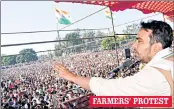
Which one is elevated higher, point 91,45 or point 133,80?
point 91,45

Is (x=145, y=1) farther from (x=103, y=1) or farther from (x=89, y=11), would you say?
(x=89, y=11)

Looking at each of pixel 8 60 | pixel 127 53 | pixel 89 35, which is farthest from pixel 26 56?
pixel 127 53

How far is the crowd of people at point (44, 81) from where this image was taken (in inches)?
106

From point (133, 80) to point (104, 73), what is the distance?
2088 mm

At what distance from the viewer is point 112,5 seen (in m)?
3.01

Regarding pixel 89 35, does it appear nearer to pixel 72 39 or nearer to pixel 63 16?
pixel 72 39

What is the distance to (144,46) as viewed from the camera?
1460 mm

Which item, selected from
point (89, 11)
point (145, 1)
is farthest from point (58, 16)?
point (145, 1)

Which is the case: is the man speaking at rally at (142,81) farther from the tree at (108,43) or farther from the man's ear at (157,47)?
the tree at (108,43)

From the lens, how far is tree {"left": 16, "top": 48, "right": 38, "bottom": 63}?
2.77 meters

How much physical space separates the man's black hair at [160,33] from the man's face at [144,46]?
3 cm

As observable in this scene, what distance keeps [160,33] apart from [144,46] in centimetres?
11

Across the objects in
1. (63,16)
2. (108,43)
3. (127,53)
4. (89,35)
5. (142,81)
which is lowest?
(142,81)

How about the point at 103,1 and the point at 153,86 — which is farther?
the point at 103,1
